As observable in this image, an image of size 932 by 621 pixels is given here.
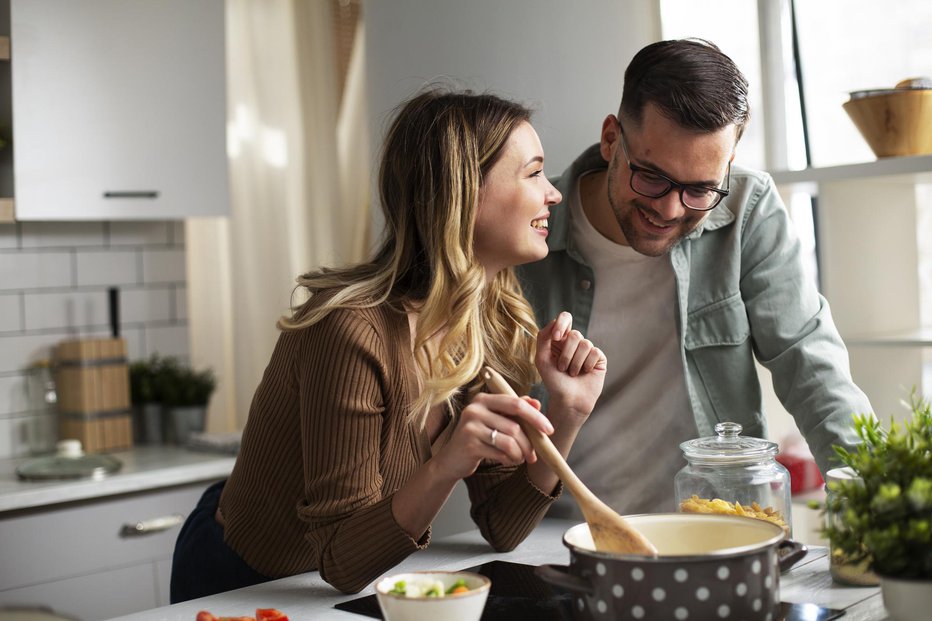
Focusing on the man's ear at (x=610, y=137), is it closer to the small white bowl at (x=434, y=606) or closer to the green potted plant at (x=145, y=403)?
the small white bowl at (x=434, y=606)

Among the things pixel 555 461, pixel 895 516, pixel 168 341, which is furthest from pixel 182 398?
pixel 895 516

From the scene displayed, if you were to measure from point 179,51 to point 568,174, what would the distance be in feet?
5.23

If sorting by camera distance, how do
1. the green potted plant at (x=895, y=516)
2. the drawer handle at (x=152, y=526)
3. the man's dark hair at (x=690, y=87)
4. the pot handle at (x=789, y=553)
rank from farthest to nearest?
1. the drawer handle at (x=152, y=526)
2. the man's dark hair at (x=690, y=87)
3. the pot handle at (x=789, y=553)
4. the green potted plant at (x=895, y=516)

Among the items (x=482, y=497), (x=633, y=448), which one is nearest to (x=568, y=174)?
(x=633, y=448)

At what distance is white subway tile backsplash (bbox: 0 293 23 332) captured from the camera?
309 cm

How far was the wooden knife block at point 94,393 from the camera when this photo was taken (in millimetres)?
3104

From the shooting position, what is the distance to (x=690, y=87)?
1763 millimetres

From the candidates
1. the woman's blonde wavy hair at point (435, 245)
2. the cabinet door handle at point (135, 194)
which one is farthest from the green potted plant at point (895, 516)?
the cabinet door handle at point (135, 194)

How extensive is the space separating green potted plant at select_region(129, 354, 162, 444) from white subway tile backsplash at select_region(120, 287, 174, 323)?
154 millimetres

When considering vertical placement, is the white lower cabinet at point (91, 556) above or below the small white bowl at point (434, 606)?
below

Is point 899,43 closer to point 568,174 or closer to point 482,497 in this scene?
point 568,174

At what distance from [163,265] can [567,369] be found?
2242mm

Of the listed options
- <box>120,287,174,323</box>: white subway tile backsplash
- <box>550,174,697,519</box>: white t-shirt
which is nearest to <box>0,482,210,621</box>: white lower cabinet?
<box>120,287,174,323</box>: white subway tile backsplash

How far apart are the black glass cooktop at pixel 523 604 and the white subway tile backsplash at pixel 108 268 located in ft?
7.28
